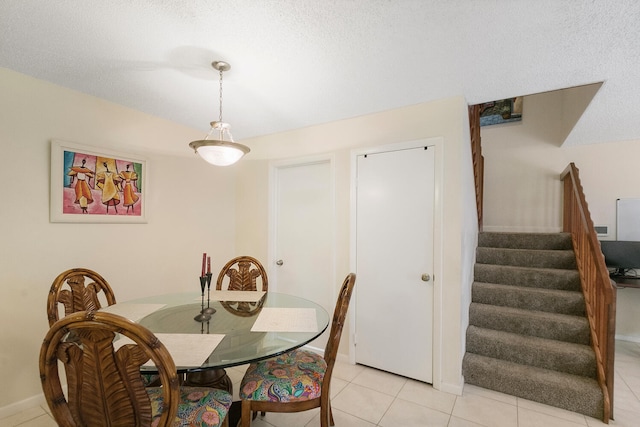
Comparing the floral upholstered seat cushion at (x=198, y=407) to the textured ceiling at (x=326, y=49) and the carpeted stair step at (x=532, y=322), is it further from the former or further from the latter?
the carpeted stair step at (x=532, y=322)

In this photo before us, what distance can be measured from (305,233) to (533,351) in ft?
7.15

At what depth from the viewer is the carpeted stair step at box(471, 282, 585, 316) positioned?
8.10 ft

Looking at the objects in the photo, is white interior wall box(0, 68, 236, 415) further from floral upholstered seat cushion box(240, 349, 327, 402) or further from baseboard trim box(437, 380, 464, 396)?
baseboard trim box(437, 380, 464, 396)

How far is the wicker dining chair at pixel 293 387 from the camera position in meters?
1.41

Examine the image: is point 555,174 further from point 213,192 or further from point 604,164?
point 213,192

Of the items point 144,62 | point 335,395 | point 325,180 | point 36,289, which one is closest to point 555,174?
point 325,180

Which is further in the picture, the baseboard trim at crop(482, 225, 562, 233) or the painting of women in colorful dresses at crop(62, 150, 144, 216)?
the baseboard trim at crop(482, 225, 562, 233)

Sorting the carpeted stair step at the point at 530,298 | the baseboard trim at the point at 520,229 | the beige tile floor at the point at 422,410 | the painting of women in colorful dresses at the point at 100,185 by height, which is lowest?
the beige tile floor at the point at 422,410

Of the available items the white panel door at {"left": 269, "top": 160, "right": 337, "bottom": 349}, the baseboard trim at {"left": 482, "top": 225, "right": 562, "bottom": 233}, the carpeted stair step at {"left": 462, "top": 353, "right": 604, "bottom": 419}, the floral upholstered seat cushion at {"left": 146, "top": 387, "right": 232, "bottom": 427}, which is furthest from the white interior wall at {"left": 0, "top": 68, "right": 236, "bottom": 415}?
the baseboard trim at {"left": 482, "top": 225, "right": 562, "bottom": 233}

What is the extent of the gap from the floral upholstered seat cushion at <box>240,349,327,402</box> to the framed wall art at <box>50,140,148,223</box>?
5.83 feet

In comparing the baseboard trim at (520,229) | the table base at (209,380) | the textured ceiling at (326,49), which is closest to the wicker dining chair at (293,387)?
the table base at (209,380)

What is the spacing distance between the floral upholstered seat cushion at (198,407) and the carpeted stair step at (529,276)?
2.78m

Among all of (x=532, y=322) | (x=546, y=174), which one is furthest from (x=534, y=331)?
(x=546, y=174)

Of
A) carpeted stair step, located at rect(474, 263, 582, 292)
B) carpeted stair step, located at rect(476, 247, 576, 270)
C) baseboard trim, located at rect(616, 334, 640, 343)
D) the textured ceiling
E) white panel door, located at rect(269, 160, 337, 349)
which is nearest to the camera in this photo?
the textured ceiling
